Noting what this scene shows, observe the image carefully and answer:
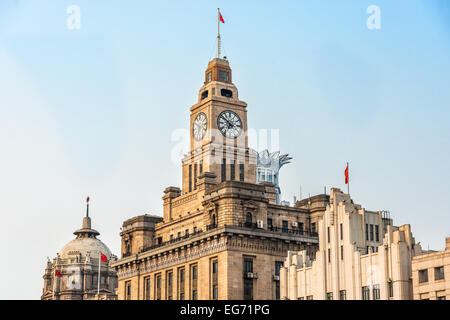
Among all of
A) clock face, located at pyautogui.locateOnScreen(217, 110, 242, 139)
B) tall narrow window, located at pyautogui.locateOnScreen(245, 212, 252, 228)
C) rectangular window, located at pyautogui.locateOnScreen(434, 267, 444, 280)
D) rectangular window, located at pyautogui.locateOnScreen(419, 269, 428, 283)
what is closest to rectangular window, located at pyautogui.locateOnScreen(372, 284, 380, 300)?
rectangular window, located at pyautogui.locateOnScreen(419, 269, 428, 283)

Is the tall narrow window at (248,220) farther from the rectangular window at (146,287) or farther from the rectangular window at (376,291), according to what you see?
the rectangular window at (376,291)

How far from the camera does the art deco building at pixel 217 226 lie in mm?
129750

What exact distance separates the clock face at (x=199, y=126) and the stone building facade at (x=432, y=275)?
2509 inches

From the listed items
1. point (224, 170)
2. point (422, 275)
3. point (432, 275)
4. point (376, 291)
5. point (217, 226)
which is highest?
point (224, 170)

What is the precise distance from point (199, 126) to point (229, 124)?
4984mm

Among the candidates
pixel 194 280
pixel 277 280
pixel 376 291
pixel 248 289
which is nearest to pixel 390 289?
pixel 376 291

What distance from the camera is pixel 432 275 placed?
90.8 meters

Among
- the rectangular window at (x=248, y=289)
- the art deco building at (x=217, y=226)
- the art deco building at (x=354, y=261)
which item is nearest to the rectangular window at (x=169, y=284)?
the art deco building at (x=217, y=226)

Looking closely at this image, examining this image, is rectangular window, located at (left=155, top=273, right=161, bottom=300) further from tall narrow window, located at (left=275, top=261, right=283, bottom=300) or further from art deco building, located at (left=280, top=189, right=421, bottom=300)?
art deco building, located at (left=280, top=189, right=421, bottom=300)

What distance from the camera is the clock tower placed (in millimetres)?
147125

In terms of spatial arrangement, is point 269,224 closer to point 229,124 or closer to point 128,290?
point 229,124

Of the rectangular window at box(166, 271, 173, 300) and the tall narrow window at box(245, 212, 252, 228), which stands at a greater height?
the tall narrow window at box(245, 212, 252, 228)

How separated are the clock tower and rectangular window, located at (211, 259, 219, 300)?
1723 centimetres
